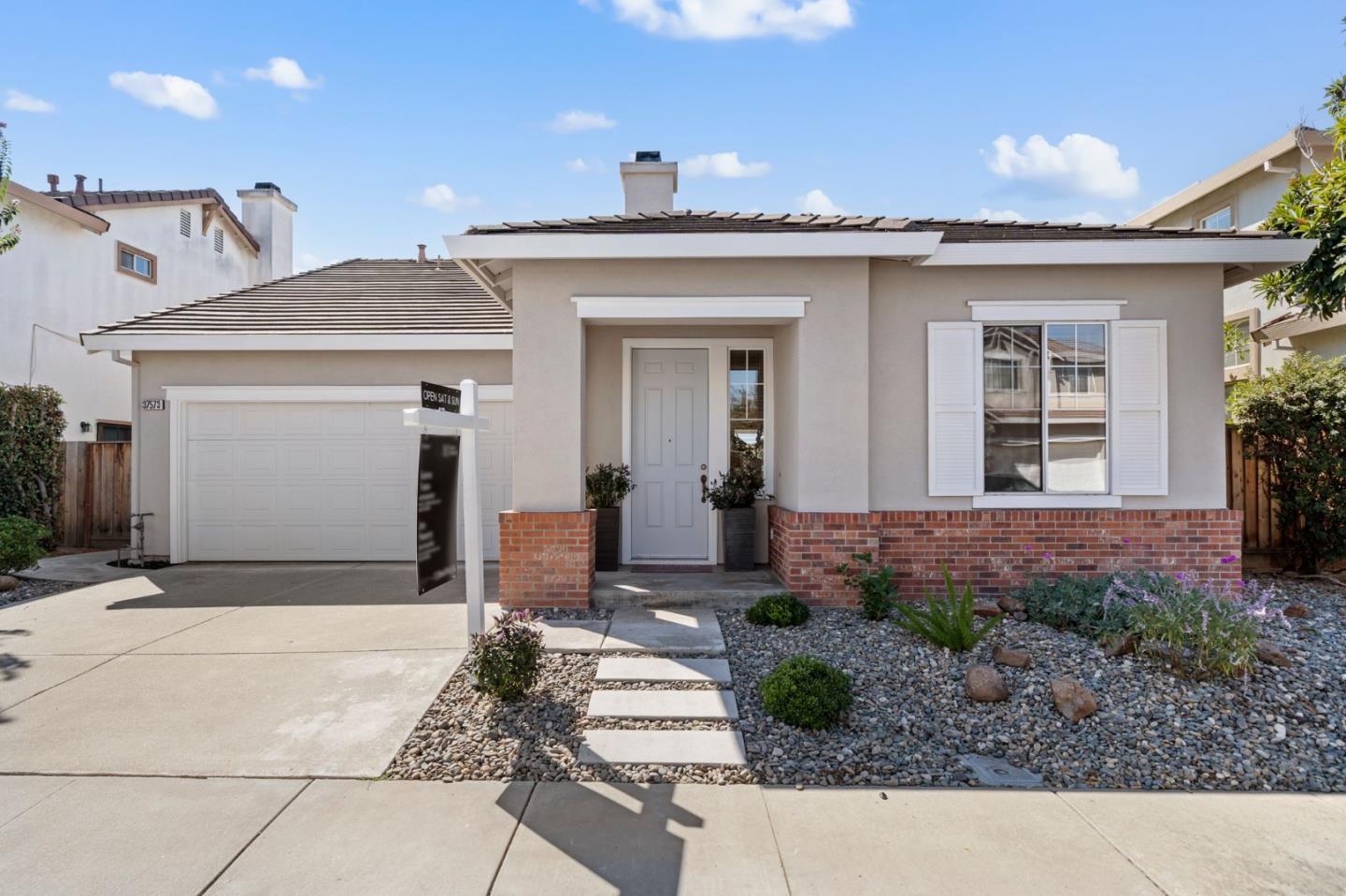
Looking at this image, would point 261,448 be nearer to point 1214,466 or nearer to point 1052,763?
point 1052,763

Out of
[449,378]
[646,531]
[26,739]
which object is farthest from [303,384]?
[26,739]

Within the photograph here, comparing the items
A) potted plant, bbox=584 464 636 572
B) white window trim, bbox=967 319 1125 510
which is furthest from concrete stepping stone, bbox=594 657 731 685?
white window trim, bbox=967 319 1125 510

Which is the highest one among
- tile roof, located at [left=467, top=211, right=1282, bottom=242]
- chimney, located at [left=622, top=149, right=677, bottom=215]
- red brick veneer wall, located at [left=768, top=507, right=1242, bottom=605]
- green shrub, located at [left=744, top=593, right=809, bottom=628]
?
chimney, located at [left=622, top=149, right=677, bottom=215]

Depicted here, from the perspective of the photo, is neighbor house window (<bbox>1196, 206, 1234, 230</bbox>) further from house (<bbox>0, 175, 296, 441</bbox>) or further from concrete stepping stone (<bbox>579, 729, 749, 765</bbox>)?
house (<bbox>0, 175, 296, 441</bbox>)

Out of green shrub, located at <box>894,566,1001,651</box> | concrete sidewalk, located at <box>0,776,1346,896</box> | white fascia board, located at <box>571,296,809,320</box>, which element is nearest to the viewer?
concrete sidewalk, located at <box>0,776,1346,896</box>

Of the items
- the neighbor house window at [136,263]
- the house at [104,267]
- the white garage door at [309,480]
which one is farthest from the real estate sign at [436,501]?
the neighbor house window at [136,263]

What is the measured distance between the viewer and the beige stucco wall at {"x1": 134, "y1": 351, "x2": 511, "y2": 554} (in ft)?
29.9

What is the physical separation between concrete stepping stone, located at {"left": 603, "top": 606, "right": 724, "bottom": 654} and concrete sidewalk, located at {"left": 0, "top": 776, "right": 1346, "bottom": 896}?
1658 millimetres

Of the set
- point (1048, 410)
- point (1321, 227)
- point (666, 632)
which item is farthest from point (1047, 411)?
point (666, 632)

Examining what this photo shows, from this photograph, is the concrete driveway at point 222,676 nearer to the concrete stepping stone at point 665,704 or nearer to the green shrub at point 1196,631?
the concrete stepping stone at point 665,704

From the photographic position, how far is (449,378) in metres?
9.13

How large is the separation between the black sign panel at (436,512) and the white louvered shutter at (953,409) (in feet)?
13.9

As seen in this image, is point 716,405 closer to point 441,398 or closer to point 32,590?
point 441,398

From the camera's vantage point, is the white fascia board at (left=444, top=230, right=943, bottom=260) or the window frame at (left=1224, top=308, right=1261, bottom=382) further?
the window frame at (left=1224, top=308, right=1261, bottom=382)
